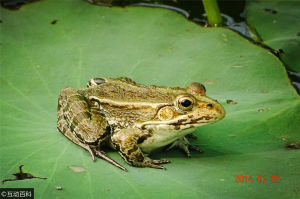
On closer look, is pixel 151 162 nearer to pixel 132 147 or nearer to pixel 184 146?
pixel 132 147

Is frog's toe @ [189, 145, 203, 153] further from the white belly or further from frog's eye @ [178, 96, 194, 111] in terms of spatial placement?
frog's eye @ [178, 96, 194, 111]

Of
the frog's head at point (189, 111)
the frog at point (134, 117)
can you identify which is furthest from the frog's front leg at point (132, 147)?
the frog's head at point (189, 111)

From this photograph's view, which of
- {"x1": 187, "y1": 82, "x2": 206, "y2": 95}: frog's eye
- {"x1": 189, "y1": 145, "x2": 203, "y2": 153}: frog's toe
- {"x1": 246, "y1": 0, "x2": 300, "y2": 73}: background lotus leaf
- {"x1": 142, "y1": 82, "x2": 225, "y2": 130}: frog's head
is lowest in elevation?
{"x1": 189, "y1": 145, "x2": 203, "y2": 153}: frog's toe

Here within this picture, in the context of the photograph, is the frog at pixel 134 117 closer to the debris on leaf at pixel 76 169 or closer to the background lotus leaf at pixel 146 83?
the background lotus leaf at pixel 146 83

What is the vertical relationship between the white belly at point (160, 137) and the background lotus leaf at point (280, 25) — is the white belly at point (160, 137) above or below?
below

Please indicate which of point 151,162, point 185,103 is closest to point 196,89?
point 185,103

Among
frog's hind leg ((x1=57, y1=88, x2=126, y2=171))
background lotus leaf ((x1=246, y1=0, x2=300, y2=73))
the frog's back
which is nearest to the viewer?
frog's hind leg ((x1=57, y1=88, x2=126, y2=171))

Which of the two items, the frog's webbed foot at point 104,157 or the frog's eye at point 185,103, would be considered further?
the frog's eye at point 185,103

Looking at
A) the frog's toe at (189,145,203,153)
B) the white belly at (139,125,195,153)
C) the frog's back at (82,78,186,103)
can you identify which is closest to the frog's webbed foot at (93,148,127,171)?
the white belly at (139,125,195,153)

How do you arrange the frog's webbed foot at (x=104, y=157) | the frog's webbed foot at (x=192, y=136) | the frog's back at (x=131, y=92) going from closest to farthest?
the frog's webbed foot at (x=104, y=157) → the frog's back at (x=131, y=92) → the frog's webbed foot at (x=192, y=136)
